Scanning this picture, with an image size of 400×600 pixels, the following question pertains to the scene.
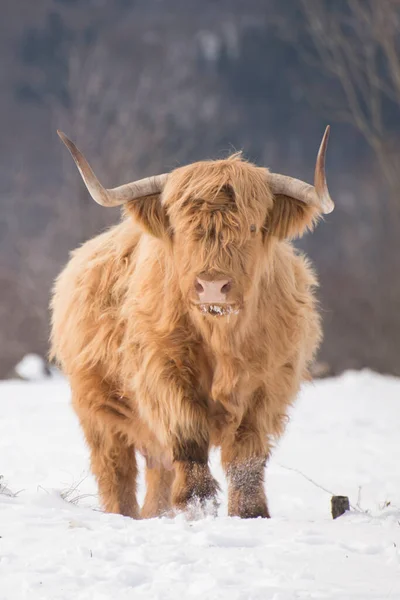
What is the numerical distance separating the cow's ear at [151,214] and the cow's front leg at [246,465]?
0.97m

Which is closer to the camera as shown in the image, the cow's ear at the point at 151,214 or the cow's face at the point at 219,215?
the cow's face at the point at 219,215

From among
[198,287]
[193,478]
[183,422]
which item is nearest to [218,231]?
[198,287]

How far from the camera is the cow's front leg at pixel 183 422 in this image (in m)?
4.55

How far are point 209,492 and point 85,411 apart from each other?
119 centimetres

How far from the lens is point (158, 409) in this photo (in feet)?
15.5

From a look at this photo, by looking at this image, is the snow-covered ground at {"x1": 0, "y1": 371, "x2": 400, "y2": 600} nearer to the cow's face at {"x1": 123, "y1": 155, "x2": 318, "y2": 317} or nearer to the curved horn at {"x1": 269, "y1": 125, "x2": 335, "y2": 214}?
the cow's face at {"x1": 123, "y1": 155, "x2": 318, "y2": 317}

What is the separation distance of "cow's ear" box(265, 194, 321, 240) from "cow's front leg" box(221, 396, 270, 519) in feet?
2.84

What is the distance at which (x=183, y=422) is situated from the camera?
4.60 m

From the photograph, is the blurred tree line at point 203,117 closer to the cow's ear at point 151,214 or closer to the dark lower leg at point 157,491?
the dark lower leg at point 157,491

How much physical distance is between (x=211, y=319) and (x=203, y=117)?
42.1 ft

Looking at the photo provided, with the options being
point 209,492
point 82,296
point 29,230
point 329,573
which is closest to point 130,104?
point 29,230

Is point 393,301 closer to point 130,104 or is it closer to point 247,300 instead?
point 130,104

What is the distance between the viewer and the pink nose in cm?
422

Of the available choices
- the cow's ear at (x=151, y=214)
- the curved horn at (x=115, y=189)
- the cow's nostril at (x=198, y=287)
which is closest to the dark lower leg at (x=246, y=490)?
the cow's nostril at (x=198, y=287)
